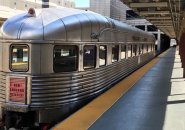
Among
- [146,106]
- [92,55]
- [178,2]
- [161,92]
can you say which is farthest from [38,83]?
[178,2]

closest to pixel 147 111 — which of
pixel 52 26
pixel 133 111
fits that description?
pixel 133 111

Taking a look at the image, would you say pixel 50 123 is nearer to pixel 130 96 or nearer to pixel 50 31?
pixel 50 31

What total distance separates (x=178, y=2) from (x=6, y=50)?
29.0ft

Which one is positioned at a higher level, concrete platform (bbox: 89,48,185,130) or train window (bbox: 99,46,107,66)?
train window (bbox: 99,46,107,66)

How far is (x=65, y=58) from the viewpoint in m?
8.24

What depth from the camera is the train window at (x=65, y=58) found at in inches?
317

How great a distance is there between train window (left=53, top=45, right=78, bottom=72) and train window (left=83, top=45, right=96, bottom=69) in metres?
0.43

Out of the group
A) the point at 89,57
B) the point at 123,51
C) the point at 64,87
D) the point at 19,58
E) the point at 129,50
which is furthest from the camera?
the point at 129,50

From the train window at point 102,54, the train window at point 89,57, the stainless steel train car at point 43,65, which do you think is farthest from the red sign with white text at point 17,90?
the train window at point 102,54

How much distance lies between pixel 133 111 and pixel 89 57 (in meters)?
1.83

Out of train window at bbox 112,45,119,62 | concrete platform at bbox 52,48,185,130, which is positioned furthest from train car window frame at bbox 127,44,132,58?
concrete platform at bbox 52,48,185,130

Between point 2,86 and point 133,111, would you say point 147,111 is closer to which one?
point 133,111

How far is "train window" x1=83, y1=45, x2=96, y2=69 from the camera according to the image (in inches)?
353

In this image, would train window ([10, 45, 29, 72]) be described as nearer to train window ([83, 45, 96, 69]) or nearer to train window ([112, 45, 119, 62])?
train window ([83, 45, 96, 69])
